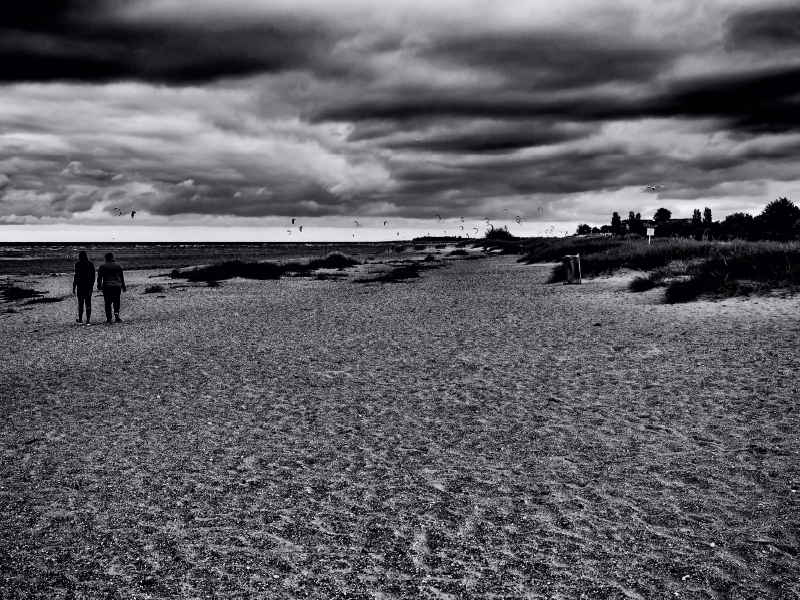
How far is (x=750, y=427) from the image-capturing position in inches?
286

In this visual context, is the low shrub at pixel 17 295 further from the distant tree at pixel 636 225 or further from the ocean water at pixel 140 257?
the distant tree at pixel 636 225

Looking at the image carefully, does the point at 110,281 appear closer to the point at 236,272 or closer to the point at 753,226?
the point at 236,272

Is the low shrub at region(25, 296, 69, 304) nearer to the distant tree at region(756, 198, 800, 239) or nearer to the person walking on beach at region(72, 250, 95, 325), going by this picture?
the person walking on beach at region(72, 250, 95, 325)

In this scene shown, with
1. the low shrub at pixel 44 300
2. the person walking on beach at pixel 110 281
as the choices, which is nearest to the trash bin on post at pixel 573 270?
the person walking on beach at pixel 110 281

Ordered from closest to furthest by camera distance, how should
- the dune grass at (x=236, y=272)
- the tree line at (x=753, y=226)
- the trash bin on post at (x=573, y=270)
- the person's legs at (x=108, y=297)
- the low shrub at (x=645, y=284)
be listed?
the person's legs at (x=108, y=297) → the low shrub at (x=645, y=284) → the trash bin on post at (x=573, y=270) → the dune grass at (x=236, y=272) → the tree line at (x=753, y=226)

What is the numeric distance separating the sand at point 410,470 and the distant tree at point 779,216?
195 ft

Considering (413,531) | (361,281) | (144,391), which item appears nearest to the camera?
(413,531)

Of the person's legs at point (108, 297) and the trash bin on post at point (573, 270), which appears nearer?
the person's legs at point (108, 297)

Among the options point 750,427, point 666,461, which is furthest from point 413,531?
point 750,427

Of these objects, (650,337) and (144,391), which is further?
(650,337)

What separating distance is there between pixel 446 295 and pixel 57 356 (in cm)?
1624

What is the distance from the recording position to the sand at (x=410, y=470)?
432cm

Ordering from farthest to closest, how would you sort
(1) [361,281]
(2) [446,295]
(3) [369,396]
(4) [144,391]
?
(1) [361,281] < (2) [446,295] < (4) [144,391] < (3) [369,396]

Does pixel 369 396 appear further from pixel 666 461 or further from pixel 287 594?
pixel 287 594
